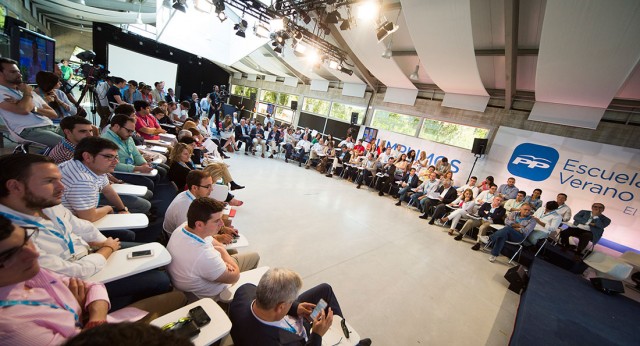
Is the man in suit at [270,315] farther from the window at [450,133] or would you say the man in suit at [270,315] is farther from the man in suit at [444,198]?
the window at [450,133]

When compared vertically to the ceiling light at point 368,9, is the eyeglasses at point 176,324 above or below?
below

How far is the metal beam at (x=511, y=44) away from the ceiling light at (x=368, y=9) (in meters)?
2.11

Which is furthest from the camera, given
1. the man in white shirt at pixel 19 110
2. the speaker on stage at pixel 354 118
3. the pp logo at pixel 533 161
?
the speaker on stage at pixel 354 118

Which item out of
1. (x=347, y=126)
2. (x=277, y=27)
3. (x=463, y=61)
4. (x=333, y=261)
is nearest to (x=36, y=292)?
(x=333, y=261)

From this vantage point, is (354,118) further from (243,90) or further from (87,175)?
(243,90)

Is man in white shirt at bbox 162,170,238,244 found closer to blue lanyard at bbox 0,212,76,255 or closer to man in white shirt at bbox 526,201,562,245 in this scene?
blue lanyard at bbox 0,212,76,255

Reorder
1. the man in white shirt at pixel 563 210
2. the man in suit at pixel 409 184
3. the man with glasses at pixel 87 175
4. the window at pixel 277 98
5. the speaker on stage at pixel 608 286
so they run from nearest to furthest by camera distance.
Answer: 1. the man with glasses at pixel 87 175
2. the speaker on stage at pixel 608 286
3. the man in white shirt at pixel 563 210
4. the man in suit at pixel 409 184
5. the window at pixel 277 98

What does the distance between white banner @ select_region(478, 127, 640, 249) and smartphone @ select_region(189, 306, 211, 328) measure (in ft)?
26.1

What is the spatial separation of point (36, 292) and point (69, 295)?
0.15 m

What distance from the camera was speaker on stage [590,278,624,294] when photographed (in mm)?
3186

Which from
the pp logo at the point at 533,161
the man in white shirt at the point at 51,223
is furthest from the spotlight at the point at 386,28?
the man in white shirt at the point at 51,223

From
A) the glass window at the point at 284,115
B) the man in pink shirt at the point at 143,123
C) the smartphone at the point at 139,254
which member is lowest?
the smartphone at the point at 139,254

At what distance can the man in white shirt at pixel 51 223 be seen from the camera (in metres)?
1.12

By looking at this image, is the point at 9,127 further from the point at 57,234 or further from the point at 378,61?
the point at 378,61
